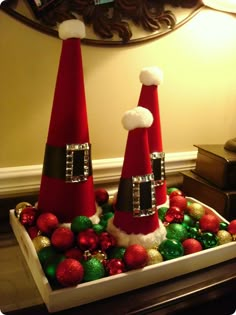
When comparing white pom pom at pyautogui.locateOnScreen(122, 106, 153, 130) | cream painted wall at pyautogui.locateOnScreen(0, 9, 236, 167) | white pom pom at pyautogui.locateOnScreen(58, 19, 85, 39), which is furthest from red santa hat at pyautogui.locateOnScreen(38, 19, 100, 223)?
cream painted wall at pyautogui.locateOnScreen(0, 9, 236, 167)

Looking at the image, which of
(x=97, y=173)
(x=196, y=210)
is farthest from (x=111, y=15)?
(x=196, y=210)

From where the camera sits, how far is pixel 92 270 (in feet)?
1.72

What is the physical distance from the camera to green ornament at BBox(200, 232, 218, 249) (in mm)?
631

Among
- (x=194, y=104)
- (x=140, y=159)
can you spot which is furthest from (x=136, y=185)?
(x=194, y=104)

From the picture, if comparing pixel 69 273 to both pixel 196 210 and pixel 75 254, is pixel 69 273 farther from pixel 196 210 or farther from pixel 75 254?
pixel 196 210

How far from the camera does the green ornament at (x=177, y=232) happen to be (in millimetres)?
640

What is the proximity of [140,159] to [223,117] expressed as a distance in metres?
0.58

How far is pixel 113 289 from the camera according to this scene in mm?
531

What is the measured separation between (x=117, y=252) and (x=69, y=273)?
0.11 meters

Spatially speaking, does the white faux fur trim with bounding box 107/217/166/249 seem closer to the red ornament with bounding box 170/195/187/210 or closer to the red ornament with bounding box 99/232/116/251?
the red ornament with bounding box 99/232/116/251

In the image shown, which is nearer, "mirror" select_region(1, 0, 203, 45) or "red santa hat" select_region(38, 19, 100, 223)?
"red santa hat" select_region(38, 19, 100, 223)

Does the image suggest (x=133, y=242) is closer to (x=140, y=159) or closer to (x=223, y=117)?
(x=140, y=159)

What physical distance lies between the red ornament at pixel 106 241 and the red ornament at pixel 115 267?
0.04 metres

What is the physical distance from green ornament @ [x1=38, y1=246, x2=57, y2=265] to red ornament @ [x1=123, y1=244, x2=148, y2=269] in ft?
0.40
